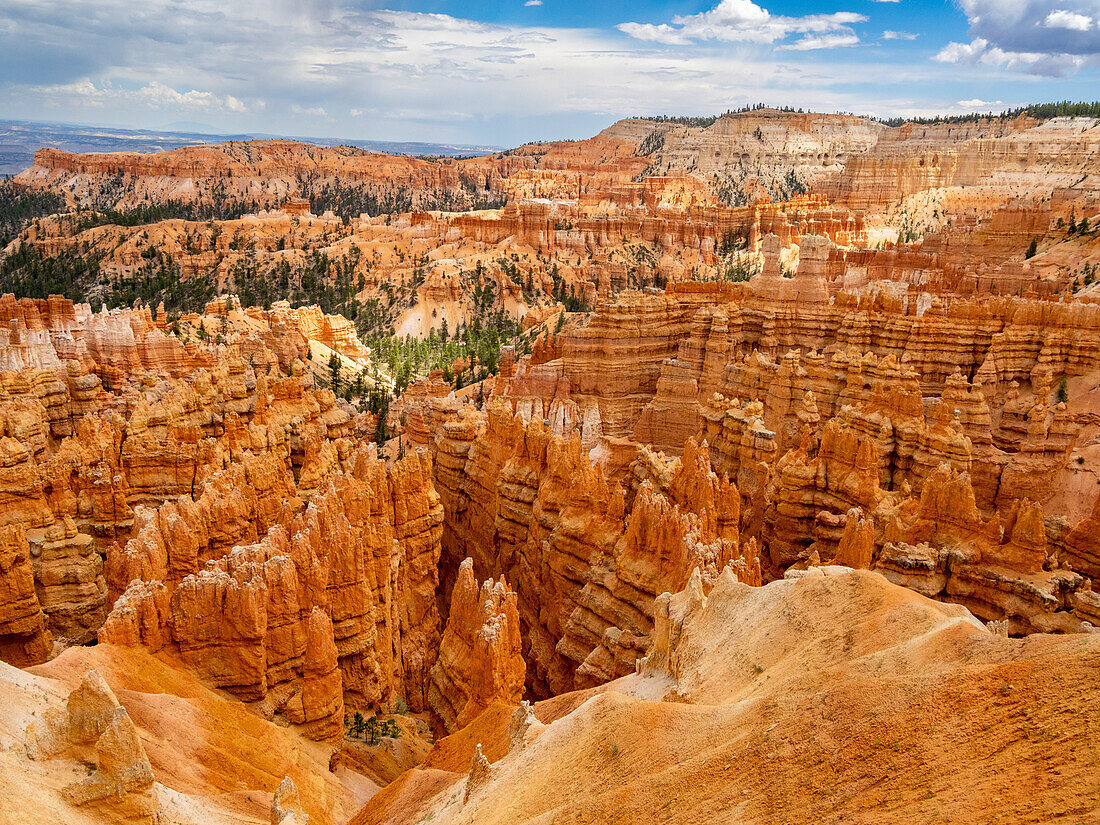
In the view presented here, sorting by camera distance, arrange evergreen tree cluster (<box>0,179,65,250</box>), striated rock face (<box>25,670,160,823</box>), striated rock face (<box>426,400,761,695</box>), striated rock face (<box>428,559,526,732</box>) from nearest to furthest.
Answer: striated rock face (<box>25,670,160,823</box>)
striated rock face (<box>428,559,526,732</box>)
striated rock face (<box>426,400,761,695</box>)
evergreen tree cluster (<box>0,179,65,250</box>)

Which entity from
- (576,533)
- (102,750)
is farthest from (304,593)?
(576,533)

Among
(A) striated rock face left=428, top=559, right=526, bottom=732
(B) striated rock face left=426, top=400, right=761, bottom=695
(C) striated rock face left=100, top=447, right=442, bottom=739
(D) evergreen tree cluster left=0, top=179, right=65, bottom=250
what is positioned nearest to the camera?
(C) striated rock face left=100, top=447, right=442, bottom=739

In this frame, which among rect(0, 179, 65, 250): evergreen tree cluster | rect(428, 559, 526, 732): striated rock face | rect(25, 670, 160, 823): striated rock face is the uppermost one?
rect(0, 179, 65, 250): evergreen tree cluster

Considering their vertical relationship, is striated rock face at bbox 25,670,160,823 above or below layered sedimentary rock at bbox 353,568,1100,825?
below

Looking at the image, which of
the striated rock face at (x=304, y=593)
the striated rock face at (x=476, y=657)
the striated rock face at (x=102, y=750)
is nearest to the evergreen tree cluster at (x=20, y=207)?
the striated rock face at (x=304, y=593)

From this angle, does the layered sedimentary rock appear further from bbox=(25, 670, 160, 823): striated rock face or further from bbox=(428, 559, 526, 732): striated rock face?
bbox=(25, 670, 160, 823): striated rock face

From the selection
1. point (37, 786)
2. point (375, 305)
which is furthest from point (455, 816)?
point (375, 305)

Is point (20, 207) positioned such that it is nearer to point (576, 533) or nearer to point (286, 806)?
point (576, 533)

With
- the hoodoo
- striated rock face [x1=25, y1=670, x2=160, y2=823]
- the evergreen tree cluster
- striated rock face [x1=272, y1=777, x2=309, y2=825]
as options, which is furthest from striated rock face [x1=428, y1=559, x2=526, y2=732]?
the evergreen tree cluster

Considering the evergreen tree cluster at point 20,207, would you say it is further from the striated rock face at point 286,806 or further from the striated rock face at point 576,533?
the striated rock face at point 286,806

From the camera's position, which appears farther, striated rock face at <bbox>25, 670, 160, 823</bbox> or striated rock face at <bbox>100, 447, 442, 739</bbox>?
striated rock face at <bbox>100, 447, 442, 739</bbox>
